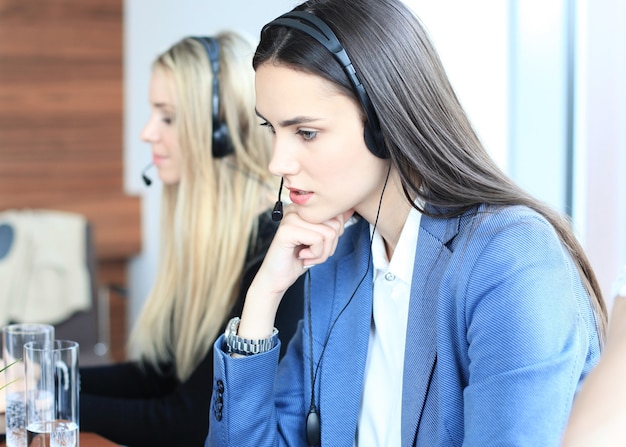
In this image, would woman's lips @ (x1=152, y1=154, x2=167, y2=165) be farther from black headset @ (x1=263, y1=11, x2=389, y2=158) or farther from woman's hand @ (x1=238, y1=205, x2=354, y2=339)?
black headset @ (x1=263, y1=11, x2=389, y2=158)

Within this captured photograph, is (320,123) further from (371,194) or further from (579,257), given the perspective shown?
(579,257)

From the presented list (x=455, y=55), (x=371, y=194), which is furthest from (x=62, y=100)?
(x=371, y=194)

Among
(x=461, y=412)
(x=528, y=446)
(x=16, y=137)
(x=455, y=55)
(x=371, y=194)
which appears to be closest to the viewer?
(x=528, y=446)

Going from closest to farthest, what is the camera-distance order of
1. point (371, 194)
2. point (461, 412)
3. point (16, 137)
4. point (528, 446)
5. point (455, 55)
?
point (528, 446) < point (461, 412) < point (371, 194) < point (455, 55) < point (16, 137)

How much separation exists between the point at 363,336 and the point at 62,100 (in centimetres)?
268

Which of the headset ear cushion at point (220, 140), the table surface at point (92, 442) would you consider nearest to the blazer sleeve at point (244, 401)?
the table surface at point (92, 442)

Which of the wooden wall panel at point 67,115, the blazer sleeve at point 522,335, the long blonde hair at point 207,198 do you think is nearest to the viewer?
the blazer sleeve at point 522,335

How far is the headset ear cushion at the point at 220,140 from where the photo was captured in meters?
1.93

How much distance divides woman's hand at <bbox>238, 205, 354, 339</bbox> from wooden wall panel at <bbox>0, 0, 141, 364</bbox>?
96.2 inches

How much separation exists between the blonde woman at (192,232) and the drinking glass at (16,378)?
1.02 feet

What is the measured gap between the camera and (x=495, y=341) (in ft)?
3.67

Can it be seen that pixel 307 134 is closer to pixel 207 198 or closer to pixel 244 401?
pixel 244 401

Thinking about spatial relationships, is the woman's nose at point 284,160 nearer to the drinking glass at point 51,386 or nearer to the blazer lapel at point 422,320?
the blazer lapel at point 422,320

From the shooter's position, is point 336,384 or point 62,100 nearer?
point 336,384
